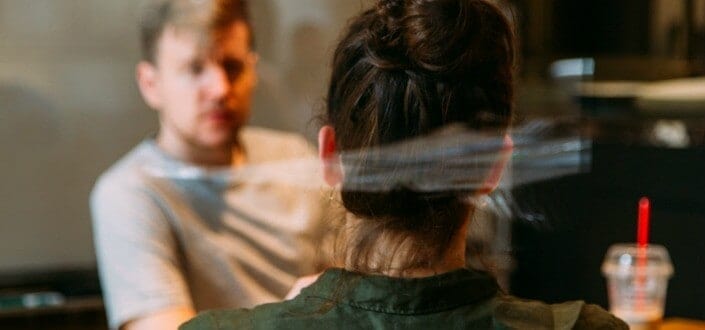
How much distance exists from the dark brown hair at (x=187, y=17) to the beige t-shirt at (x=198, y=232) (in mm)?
162

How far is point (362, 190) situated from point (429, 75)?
0.39 feet

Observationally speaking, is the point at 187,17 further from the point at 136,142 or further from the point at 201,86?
the point at 136,142

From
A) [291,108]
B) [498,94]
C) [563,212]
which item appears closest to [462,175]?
[498,94]

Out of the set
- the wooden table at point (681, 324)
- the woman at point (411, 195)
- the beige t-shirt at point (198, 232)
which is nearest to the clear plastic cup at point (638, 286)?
the wooden table at point (681, 324)

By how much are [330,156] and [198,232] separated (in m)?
0.69

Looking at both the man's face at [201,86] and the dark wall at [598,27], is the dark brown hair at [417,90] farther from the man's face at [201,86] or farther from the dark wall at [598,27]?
the dark wall at [598,27]

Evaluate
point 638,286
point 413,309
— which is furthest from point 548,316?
point 638,286

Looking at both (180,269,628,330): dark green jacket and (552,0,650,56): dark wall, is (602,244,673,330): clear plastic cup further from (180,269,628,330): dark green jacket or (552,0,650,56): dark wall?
(552,0,650,56): dark wall

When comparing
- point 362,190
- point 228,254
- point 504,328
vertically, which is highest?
point 362,190

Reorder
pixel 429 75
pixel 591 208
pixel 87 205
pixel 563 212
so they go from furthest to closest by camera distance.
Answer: pixel 591 208
pixel 87 205
pixel 563 212
pixel 429 75

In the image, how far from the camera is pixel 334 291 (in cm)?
85

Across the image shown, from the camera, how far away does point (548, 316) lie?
853 millimetres

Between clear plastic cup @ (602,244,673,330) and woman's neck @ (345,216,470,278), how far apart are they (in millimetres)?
557

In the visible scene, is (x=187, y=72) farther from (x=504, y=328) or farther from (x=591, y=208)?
(x=504, y=328)
